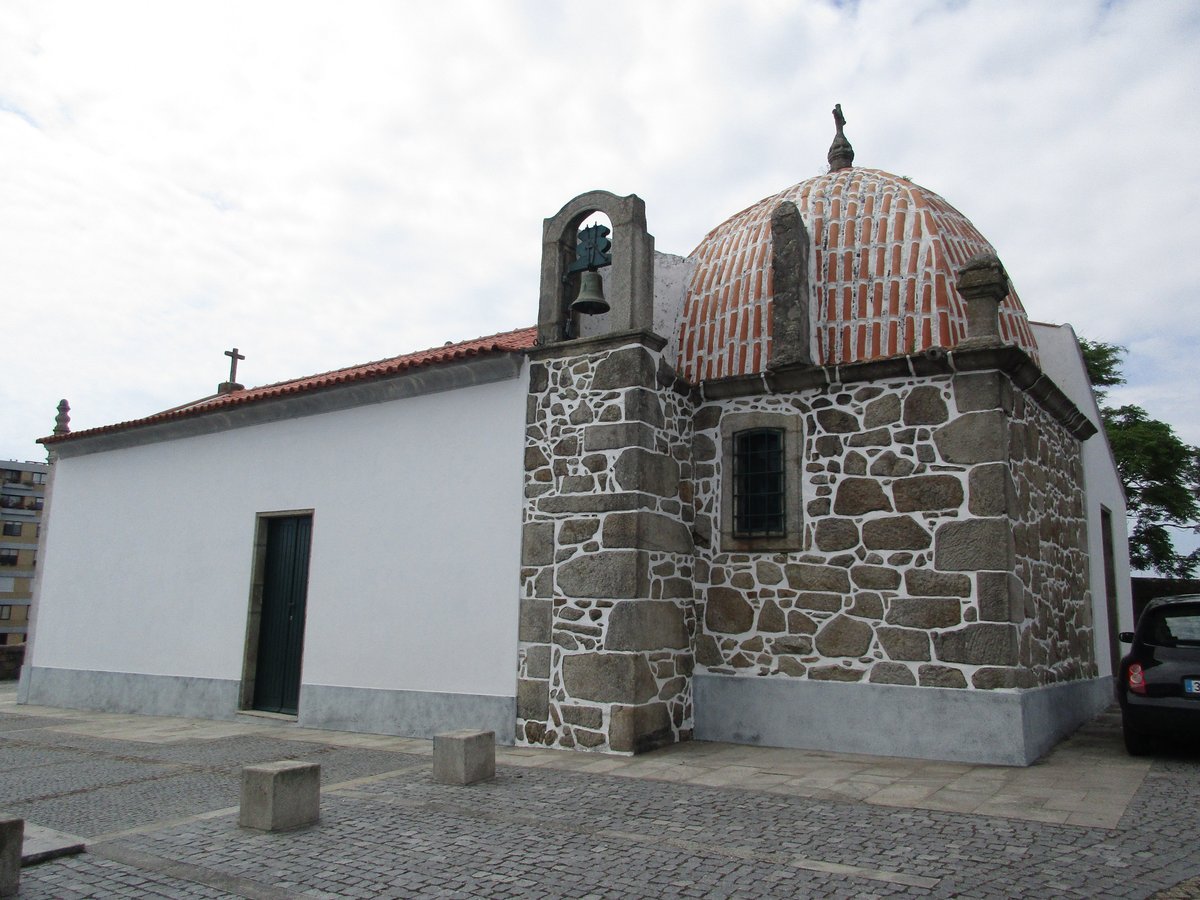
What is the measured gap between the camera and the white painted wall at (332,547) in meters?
9.23

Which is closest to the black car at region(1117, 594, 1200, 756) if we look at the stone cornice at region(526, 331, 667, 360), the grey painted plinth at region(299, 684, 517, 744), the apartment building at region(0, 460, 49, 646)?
the stone cornice at region(526, 331, 667, 360)

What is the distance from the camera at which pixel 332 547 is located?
1041 centimetres

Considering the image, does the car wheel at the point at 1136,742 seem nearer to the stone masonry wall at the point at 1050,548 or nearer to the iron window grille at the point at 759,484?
the stone masonry wall at the point at 1050,548

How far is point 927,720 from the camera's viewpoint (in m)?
7.70

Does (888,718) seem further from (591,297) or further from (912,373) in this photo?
(591,297)

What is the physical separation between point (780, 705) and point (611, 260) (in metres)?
4.77

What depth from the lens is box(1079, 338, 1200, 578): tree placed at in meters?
23.1

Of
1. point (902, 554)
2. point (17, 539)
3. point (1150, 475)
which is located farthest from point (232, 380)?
point (17, 539)

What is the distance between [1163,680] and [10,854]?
823 centimetres

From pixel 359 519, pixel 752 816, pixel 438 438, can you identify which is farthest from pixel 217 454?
pixel 752 816

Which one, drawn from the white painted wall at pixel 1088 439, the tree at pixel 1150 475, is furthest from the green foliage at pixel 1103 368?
the white painted wall at pixel 1088 439

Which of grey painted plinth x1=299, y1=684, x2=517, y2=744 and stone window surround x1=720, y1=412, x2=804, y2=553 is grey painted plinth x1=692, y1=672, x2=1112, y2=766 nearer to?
stone window surround x1=720, y1=412, x2=804, y2=553

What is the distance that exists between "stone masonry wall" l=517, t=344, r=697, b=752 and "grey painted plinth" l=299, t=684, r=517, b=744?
1.01 ft

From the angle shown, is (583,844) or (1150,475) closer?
(583,844)
